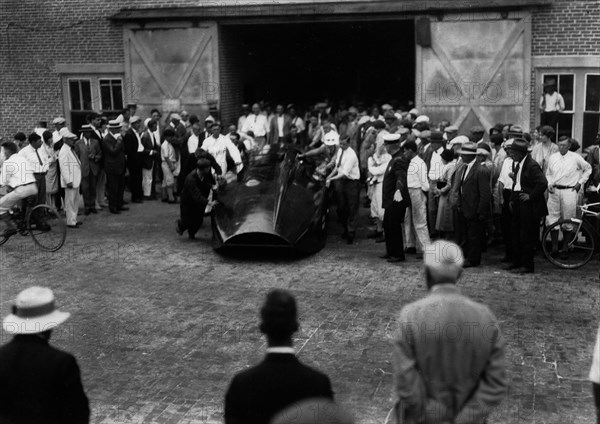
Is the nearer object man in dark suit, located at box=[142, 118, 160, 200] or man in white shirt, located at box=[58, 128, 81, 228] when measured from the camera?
man in white shirt, located at box=[58, 128, 81, 228]

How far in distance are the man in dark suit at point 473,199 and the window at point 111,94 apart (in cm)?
1106

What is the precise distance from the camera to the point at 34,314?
4.61m

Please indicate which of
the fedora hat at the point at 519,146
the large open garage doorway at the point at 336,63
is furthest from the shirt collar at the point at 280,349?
the large open garage doorway at the point at 336,63

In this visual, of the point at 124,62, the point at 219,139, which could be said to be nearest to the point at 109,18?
the point at 124,62

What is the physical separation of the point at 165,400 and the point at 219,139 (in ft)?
29.0

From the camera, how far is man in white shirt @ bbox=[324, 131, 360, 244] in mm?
13023

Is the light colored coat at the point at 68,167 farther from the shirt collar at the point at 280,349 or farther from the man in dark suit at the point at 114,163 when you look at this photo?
the shirt collar at the point at 280,349

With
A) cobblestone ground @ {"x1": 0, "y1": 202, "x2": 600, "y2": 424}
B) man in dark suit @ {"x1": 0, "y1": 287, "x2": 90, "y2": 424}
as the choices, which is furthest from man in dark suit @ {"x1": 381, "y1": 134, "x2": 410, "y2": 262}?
man in dark suit @ {"x1": 0, "y1": 287, "x2": 90, "y2": 424}

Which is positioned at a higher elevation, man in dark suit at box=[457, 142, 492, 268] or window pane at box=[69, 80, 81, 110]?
window pane at box=[69, 80, 81, 110]

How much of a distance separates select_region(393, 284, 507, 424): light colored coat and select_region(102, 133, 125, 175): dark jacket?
11760 mm

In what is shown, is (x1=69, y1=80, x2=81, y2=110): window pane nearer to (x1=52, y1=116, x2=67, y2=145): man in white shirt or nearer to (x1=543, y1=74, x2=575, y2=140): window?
(x1=52, y1=116, x2=67, y2=145): man in white shirt

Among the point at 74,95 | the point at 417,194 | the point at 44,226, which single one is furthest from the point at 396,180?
the point at 74,95

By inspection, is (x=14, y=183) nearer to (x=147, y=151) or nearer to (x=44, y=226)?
(x=44, y=226)

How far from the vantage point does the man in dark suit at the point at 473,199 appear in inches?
440
